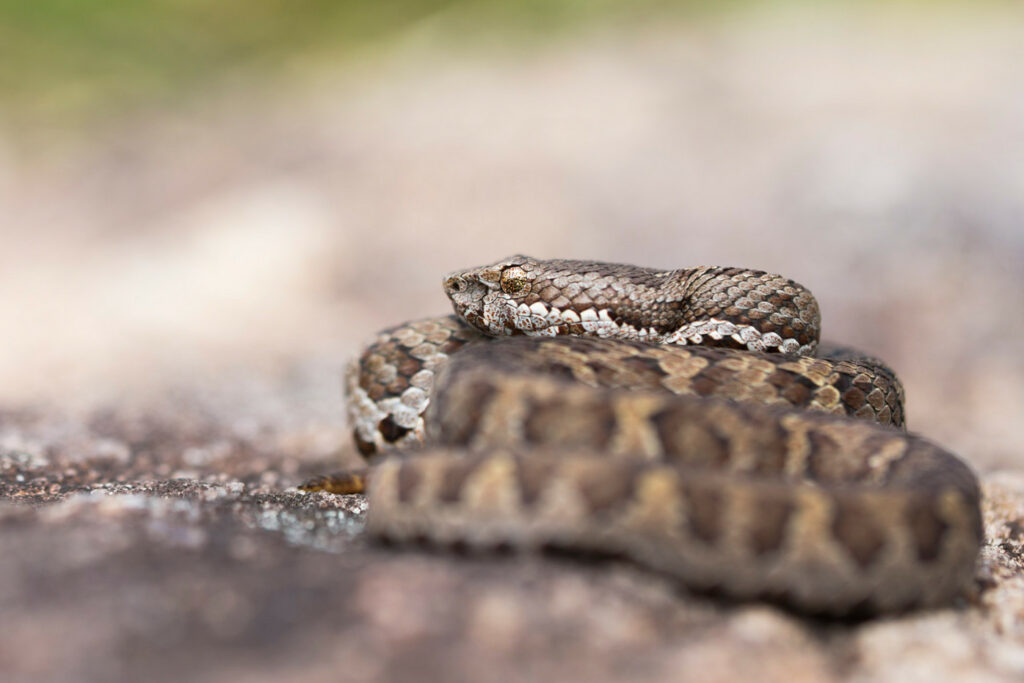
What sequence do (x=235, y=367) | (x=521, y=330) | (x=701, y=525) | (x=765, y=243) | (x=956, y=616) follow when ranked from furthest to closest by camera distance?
(x=765, y=243) < (x=235, y=367) < (x=521, y=330) < (x=956, y=616) < (x=701, y=525)

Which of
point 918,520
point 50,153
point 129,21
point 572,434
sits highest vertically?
point 129,21

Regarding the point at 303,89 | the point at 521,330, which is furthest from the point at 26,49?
the point at 521,330

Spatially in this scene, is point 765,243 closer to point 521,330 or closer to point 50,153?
point 521,330

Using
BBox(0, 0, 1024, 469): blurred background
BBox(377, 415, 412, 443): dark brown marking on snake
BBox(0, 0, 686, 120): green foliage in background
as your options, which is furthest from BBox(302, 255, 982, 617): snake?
BBox(0, 0, 686, 120): green foliage in background

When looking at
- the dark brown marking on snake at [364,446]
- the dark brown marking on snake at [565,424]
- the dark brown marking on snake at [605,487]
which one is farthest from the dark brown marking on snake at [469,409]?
the dark brown marking on snake at [364,446]

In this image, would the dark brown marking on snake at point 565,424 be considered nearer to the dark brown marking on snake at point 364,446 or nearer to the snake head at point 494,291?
the snake head at point 494,291

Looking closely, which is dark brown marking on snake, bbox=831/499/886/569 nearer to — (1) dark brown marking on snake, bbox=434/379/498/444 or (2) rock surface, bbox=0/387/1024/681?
(2) rock surface, bbox=0/387/1024/681
